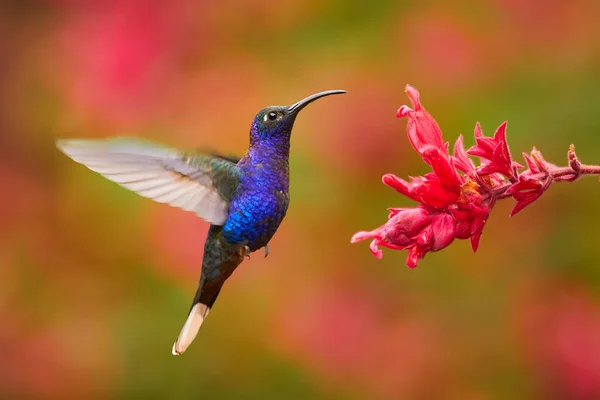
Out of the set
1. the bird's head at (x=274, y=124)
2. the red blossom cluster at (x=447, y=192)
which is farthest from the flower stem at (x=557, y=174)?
the bird's head at (x=274, y=124)

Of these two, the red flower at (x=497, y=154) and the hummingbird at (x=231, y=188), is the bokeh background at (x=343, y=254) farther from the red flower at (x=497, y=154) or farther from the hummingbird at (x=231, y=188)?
the red flower at (x=497, y=154)

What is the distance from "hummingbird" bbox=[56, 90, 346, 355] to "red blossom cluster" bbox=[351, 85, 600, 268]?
24.7 inches

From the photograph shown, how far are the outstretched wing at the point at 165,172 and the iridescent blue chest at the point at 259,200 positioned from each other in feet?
0.14

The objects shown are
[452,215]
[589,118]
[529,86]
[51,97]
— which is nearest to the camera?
[452,215]

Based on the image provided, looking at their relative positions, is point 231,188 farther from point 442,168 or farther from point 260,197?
point 442,168

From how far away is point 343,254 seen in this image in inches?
173

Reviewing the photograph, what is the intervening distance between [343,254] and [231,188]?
187cm

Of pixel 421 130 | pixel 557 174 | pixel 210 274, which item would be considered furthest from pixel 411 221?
pixel 210 274

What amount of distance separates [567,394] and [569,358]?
0.63 ft

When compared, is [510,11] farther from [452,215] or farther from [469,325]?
[452,215]

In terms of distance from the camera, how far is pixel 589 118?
3.86 meters

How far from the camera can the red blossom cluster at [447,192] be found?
1.78 meters

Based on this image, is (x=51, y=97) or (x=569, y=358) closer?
(x=569, y=358)

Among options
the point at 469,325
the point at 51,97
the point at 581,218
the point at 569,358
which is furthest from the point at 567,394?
the point at 51,97
